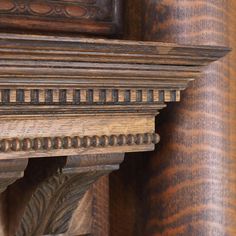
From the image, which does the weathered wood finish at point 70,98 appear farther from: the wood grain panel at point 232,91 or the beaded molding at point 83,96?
the wood grain panel at point 232,91

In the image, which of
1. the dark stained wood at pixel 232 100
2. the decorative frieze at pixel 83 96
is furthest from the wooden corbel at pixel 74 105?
the dark stained wood at pixel 232 100

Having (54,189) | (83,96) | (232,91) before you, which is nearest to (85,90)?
(83,96)

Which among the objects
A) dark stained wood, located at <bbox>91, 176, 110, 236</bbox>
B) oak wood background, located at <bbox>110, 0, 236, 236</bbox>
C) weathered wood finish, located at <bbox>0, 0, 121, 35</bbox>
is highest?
weathered wood finish, located at <bbox>0, 0, 121, 35</bbox>

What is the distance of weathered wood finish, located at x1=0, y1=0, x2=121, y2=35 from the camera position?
815 mm

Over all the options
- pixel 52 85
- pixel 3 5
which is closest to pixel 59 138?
pixel 52 85

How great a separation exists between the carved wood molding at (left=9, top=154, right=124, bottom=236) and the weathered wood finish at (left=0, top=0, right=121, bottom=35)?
17cm

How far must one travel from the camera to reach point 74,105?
2.42 ft

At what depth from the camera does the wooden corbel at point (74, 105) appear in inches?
26.8

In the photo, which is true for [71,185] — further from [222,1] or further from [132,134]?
[222,1]

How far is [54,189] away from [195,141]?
194 mm

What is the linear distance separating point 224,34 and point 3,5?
0.30m

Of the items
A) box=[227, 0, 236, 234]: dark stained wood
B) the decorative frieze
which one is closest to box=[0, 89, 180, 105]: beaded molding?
the decorative frieze

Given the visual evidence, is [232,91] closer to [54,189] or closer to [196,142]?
[196,142]

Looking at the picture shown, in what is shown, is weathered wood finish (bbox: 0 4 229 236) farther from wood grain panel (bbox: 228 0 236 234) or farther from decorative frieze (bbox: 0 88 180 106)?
wood grain panel (bbox: 228 0 236 234)
